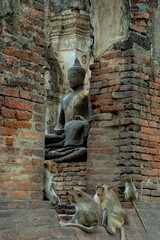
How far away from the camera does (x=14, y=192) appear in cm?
519

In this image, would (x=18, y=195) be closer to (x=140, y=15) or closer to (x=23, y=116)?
(x=23, y=116)

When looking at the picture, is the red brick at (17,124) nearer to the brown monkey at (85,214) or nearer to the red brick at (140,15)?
the brown monkey at (85,214)

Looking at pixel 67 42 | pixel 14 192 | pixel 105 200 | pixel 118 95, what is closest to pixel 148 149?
pixel 118 95

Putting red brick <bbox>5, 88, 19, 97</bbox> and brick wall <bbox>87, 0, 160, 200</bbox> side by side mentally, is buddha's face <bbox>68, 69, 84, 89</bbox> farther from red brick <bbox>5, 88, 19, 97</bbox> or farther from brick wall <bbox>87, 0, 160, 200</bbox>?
red brick <bbox>5, 88, 19, 97</bbox>

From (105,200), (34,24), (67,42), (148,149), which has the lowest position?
(105,200)

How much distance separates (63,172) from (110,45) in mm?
2257

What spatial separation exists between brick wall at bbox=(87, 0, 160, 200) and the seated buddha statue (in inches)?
38.8

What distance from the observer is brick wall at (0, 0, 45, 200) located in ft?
17.1

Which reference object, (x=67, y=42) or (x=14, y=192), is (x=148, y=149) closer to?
(x=14, y=192)

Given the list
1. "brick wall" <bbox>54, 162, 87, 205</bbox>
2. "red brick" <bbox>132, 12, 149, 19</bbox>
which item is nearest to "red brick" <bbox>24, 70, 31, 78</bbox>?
"red brick" <bbox>132, 12, 149, 19</bbox>

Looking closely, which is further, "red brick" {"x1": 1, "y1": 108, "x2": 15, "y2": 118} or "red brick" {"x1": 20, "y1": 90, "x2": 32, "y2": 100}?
"red brick" {"x1": 20, "y1": 90, "x2": 32, "y2": 100}

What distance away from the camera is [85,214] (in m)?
5.62

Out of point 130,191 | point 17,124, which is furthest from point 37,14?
point 130,191

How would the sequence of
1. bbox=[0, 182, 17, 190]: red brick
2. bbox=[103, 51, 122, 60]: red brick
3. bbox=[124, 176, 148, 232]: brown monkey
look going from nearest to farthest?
1. bbox=[0, 182, 17, 190]: red brick
2. bbox=[124, 176, 148, 232]: brown monkey
3. bbox=[103, 51, 122, 60]: red brick
